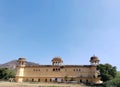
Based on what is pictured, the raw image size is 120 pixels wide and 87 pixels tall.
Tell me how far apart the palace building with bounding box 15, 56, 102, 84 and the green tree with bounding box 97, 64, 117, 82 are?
2.67 meters

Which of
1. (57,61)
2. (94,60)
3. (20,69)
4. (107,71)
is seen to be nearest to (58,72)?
(57,61)

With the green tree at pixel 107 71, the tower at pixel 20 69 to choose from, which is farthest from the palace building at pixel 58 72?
the green tree at pixel 107 71

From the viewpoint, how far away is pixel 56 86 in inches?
1918

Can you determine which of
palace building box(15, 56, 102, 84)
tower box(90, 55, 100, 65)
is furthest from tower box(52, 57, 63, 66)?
tower box(90, 55, 100, 65)

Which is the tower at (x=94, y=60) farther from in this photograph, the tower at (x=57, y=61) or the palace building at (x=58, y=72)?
the tower at (x=57, y=61)

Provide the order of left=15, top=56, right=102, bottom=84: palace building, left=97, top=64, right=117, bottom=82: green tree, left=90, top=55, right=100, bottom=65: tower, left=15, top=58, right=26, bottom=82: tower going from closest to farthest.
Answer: left=97, top=64, right=117, bottom=82: green tree
left=15, top=56, right=102, bottom=84: palace building
left=90, top=55, right=100, bottom=65: tower
left=15, top=58, right=26, bottom=82: tower

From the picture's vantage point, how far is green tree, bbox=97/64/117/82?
57219 millimetres

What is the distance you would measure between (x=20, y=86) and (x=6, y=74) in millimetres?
27000

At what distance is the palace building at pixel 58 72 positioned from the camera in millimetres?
62344

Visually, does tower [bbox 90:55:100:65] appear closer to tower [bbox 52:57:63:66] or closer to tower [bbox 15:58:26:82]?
tower [bbox 52:57:63:66]

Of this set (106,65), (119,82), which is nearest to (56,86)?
(119,82)

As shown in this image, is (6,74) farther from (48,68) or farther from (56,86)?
(56,86)

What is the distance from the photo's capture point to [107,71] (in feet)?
190

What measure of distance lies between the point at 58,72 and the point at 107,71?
14508 millimetres
